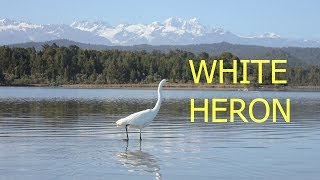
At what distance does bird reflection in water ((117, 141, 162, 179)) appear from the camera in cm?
1427

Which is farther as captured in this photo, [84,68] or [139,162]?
[84,68]

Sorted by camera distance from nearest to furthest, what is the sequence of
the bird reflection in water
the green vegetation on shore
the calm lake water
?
1. the calm lake water
2. the bird reflection in water
3. the green vegetation on shore

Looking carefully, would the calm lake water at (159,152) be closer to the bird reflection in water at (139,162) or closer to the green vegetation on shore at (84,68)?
the bird reflection in water at (139,162)

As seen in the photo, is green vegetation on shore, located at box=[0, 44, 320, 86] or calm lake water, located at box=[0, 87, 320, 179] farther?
green vegetation on shore, located at box=[0, 44, 320, 86]

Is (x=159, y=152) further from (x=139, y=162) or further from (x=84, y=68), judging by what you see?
(x=84, y=68)

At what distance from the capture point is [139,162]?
1552 cm

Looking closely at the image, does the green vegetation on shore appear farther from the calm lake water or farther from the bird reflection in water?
the bird reflection in water

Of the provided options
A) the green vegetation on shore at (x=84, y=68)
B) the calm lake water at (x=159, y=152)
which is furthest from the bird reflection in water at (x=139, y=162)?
the green vegetation on shore at (x=84, y=68)

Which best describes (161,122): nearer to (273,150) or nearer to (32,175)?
(273,150)

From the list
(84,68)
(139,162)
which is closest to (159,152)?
(139,162)

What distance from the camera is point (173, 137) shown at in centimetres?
2172

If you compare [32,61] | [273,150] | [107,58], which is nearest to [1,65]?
[32,61]

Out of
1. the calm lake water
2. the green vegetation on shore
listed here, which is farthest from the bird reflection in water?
the green vegetation on shore

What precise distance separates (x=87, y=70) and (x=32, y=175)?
160258 mm
